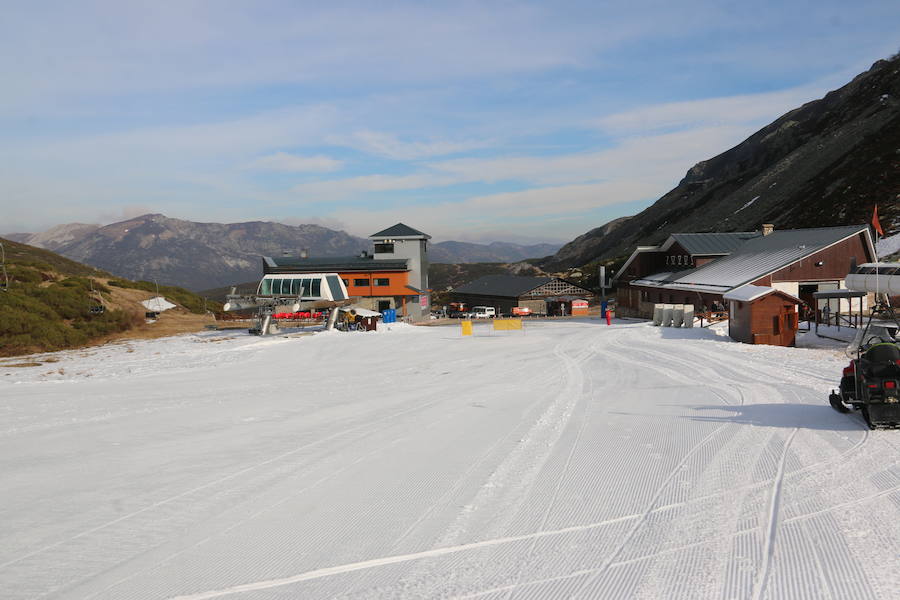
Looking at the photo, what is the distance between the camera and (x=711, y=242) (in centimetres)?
5109

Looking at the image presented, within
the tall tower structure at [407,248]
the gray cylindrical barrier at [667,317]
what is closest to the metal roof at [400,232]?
the tall tower structure at [407,248]

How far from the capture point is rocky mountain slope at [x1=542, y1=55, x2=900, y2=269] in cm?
7981

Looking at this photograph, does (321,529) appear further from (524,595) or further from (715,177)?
(715,177)

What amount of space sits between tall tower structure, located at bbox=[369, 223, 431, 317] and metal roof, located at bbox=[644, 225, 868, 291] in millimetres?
23307

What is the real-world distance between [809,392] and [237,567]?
583 inches

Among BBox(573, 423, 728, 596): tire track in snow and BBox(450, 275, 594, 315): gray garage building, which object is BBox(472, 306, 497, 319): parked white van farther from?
BBox(573, 423, 728, 596): tire track in snow

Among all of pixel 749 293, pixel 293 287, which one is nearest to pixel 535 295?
pixel 293 287

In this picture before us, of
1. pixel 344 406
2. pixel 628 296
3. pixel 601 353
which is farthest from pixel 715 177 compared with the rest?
pixel 344 406

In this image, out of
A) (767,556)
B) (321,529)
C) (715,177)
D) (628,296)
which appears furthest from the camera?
(715,177)

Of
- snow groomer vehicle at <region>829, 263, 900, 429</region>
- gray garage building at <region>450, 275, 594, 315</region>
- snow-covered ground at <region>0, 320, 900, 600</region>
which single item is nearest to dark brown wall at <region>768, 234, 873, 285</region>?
snow-covered ground at <region>0, 320, 900, 600</region>

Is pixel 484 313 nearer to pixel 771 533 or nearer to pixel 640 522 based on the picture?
pixel 640 522

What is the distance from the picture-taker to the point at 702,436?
1162cm

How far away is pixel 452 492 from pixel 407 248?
51760mm

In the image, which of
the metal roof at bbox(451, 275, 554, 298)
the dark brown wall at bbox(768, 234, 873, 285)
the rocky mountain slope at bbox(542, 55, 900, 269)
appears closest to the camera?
the dark brown wall at bbox(768, 234, 873, 285)
